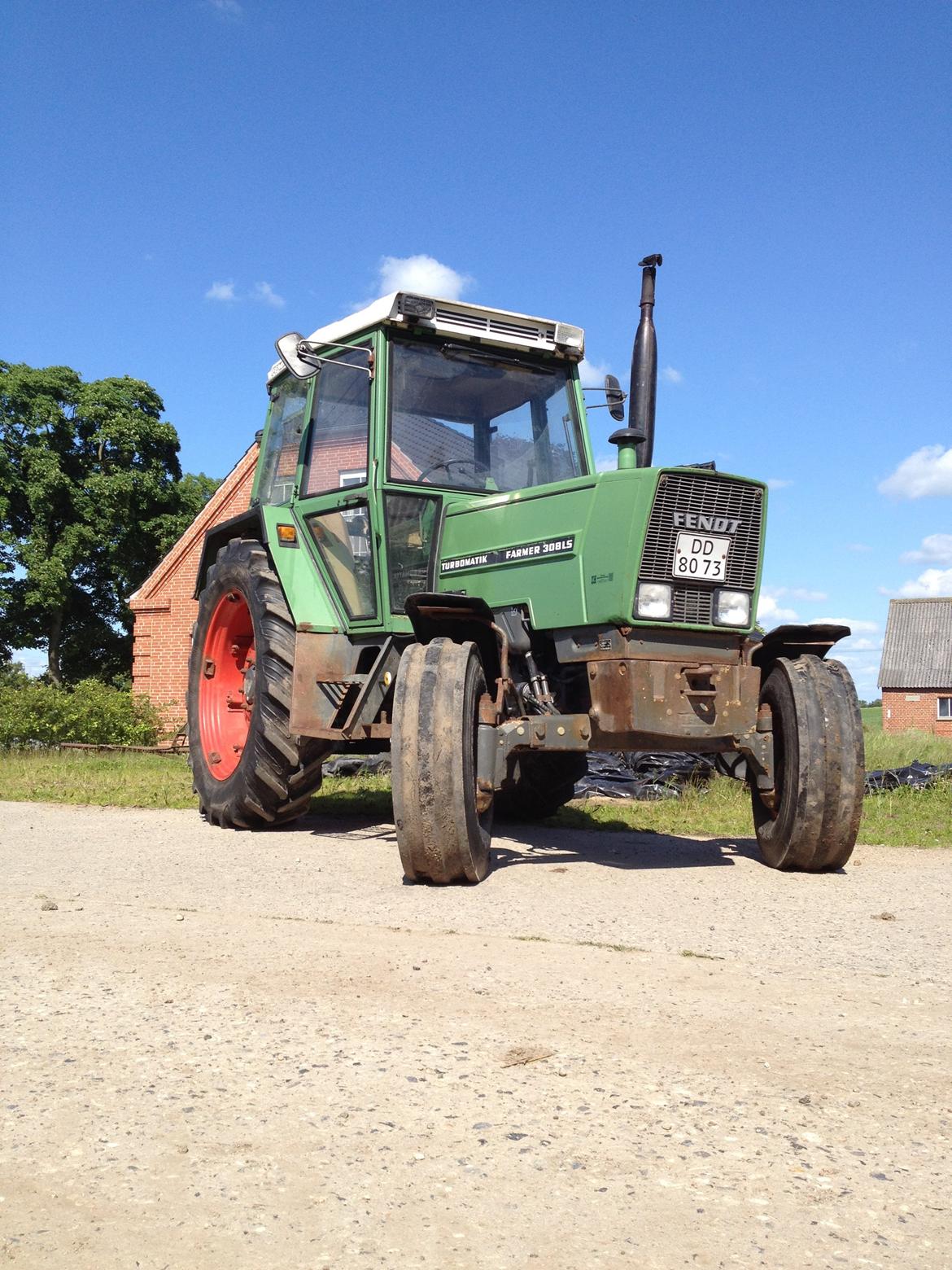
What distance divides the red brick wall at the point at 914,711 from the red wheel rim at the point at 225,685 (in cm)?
4409

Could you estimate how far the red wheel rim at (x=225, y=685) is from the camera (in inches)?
336

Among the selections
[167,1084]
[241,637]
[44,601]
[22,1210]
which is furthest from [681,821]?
[44,601]

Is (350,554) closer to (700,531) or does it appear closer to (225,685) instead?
(225,685)

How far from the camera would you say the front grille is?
5812 millimetres

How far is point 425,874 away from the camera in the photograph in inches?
215

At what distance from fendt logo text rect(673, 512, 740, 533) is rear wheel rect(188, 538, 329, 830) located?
2.73 m

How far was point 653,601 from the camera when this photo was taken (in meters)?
5.85

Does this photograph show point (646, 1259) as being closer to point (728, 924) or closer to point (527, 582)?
point (728, 924)

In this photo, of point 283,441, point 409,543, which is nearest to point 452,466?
point 409,543

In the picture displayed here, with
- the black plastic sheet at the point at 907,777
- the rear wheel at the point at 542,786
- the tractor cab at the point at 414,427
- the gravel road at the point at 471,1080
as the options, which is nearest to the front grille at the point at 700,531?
the tractor cab at the point at 414,427

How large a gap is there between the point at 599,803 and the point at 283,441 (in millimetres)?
4298

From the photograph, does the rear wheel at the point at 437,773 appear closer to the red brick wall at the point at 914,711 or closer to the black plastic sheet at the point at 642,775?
the black plastic sheet at the point at 642,775

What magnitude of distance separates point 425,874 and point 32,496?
26889 millimetres

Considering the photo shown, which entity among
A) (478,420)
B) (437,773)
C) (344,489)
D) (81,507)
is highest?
(81,507)
